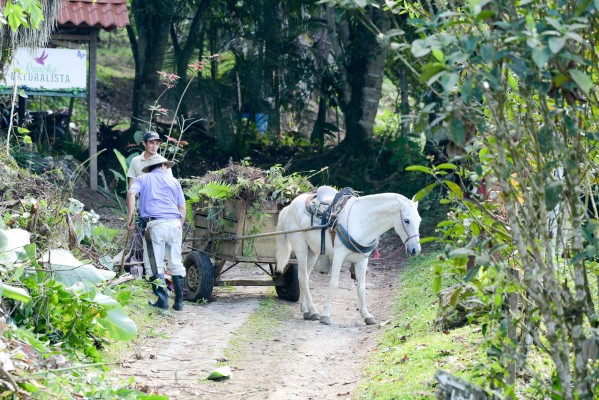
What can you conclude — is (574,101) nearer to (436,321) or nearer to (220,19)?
(436,321)

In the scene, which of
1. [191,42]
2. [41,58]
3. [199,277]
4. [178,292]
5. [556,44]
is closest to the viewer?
[556,44]

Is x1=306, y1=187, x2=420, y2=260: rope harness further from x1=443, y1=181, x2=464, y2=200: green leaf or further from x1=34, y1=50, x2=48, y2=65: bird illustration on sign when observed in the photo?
x1=34, y1=50, x2=48, y2=65: bird illustration on sign

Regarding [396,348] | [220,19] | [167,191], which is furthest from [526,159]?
[220,19]

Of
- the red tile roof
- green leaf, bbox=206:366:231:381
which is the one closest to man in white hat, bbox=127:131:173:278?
green leaf, bbox=206:366:231:381

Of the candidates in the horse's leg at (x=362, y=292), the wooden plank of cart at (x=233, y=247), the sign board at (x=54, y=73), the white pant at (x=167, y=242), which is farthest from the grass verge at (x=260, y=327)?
the sign board at (x=54, y=73)

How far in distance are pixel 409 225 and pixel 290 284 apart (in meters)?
2.39

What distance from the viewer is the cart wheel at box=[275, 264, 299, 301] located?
499 inches

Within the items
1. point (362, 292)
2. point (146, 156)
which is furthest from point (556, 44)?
point (146, 156)

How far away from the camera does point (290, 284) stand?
42.0 feet

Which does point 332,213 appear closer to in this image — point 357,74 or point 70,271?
point 70,271

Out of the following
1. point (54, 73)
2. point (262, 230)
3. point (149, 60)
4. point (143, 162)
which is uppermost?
point (149, 60)

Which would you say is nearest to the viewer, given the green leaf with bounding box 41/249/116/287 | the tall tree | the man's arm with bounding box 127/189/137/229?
the green leaf with bounding box 41/249/116/287

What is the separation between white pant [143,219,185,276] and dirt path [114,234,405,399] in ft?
1.85

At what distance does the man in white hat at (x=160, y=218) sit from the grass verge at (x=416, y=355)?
2.61m
